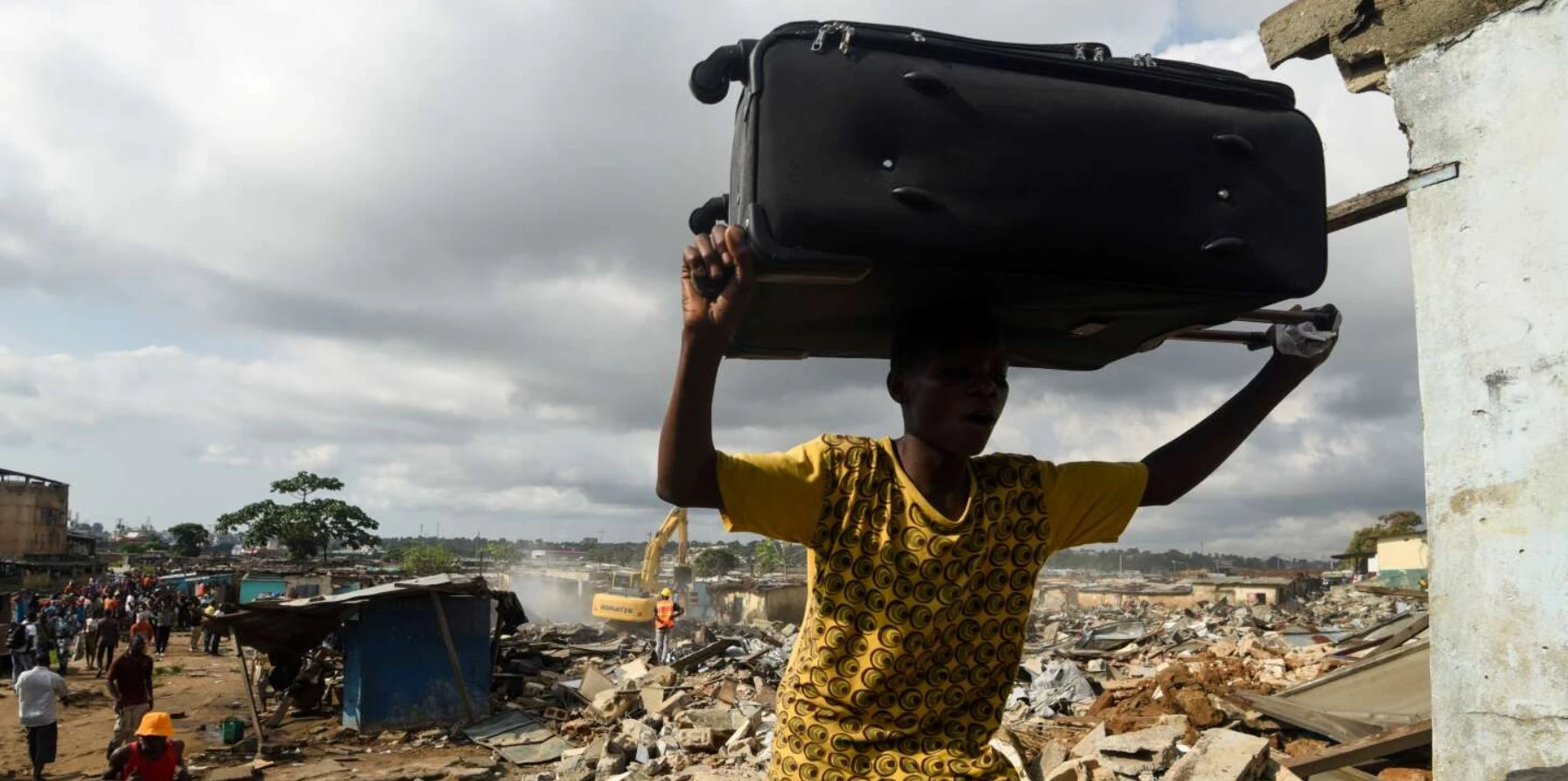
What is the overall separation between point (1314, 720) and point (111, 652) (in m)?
20.6

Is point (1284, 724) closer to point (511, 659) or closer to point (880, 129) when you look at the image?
point (880, 129)

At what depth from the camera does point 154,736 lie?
614 centimetres

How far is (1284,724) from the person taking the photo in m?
6.94

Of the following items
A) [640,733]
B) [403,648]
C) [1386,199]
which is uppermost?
[1386,199]

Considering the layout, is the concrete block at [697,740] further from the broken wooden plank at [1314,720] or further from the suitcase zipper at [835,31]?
the suitcase zipper at [835,31]

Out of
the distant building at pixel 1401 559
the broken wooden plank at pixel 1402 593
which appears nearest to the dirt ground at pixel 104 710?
the broken wooden plank at pixel 1402 593

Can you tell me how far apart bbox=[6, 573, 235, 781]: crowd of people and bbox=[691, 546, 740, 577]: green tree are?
40149mm

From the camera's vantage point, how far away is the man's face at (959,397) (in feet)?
5.55

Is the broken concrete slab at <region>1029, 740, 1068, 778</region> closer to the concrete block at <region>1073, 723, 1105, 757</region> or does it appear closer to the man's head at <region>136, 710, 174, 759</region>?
the concrete block at <region>1073, 723, 1105, 757</region>

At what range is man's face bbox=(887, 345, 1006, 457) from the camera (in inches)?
66.6

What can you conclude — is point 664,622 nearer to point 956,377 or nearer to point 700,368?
point 956,377

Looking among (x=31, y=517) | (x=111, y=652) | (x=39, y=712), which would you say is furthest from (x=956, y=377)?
(x=31, y=517)

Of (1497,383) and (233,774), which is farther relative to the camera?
(233,774)

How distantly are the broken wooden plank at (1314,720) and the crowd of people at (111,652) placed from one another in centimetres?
762
